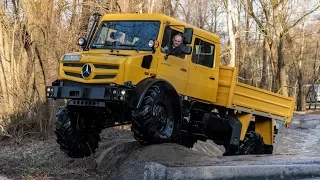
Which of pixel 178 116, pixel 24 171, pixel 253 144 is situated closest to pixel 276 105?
pixel 253 144

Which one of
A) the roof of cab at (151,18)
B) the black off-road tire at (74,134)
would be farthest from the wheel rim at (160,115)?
the roof of cab at (151,18)

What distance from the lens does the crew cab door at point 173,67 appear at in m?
9.97

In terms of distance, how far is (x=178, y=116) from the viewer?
10266 millimetres

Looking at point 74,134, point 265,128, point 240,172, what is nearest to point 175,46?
point 74,134

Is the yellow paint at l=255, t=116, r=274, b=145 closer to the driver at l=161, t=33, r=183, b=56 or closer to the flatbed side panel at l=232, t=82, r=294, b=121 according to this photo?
the flatbed side panel at l=232, t=82, r=294, b=121

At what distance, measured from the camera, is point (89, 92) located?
9.16m

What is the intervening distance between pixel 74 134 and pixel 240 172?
6.43 meters

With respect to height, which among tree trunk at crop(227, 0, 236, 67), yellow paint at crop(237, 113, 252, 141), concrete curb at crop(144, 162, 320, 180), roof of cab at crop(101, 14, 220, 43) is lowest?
yellow paint at crop(237, 113, 252, 141)

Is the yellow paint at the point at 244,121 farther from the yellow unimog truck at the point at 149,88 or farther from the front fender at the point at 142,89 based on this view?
the front fender at the point at 142,89

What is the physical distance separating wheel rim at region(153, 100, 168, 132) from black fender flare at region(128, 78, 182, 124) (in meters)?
0.32

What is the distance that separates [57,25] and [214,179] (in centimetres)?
1265

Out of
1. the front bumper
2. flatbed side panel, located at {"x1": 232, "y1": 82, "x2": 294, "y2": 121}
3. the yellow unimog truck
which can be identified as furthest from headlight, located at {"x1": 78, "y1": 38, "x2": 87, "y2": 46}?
flatbed side panel, located at {"x1": 232, "y1": 82, "x2": 294, "y2": 121}

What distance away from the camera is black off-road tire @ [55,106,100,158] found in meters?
10.0

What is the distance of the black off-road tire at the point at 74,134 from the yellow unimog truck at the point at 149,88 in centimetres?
2
